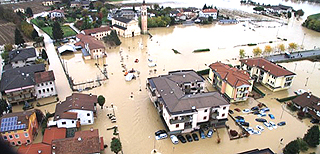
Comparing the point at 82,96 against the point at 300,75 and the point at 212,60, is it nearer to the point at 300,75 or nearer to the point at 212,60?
the point at 212,60

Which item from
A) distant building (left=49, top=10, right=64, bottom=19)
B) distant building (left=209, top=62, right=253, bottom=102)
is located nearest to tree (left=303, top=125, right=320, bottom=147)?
distant building (left=209, top=62, right=253, bottom=102)

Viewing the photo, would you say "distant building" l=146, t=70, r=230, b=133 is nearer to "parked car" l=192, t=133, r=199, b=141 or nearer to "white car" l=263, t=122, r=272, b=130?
"parked car" l=192, t=133, r=199, b=141

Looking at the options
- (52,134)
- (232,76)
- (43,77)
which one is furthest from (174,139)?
(43,77)

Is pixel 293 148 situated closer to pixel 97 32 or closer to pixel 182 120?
pixel 182 120

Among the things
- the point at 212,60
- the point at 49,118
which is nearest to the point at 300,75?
the point at 212,60

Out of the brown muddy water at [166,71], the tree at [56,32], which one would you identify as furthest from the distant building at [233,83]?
the tree at [56,32]
